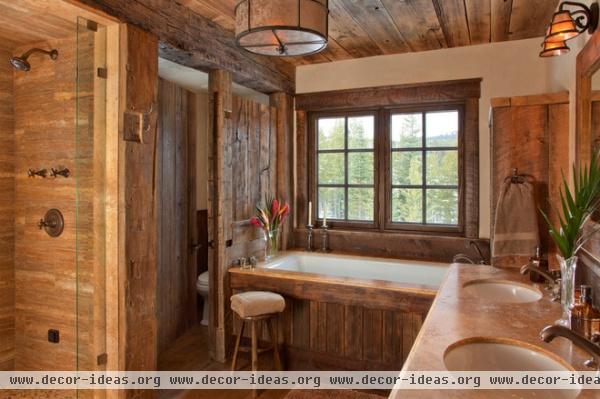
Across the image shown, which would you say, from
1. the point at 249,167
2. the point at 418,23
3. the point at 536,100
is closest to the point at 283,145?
the point at 249,167

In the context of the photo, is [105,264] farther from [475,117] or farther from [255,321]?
[475,117]

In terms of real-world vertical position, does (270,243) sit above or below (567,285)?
below

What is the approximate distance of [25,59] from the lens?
248 cm

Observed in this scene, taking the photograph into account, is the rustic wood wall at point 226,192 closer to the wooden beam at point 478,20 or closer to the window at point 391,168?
the window at point 391,168

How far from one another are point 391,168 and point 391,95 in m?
0.69

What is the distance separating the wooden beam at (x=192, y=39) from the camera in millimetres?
2141

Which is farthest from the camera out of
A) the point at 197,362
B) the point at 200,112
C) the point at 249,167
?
the point at 200,112

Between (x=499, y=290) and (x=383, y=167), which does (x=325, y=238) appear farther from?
(x=499, y=290)

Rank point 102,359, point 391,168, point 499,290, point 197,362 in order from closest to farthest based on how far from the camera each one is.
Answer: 1. point 499,290
2. point 102,359
3. point 197,362
4. point 391,168

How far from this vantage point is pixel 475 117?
3348 mm

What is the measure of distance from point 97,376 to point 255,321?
97cm

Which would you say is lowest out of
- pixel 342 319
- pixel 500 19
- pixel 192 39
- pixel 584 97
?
pixel 342 319

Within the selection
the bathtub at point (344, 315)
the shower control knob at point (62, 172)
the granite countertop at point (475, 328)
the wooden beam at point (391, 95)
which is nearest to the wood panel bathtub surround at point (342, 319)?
the bathtub at point (344, 315)

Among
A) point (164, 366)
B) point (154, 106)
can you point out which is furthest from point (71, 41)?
point (164, 366)
